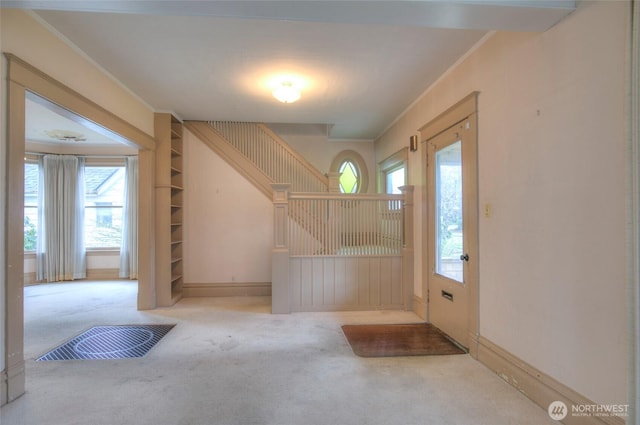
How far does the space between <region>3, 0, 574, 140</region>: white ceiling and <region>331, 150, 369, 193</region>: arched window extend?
78.9 inches

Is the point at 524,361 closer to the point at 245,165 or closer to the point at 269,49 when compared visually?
the point at 269,49

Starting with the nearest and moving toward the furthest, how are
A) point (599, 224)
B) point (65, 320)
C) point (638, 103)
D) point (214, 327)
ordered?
point (638, 103), point (599, 224), point (214, 327), point (65, 320)

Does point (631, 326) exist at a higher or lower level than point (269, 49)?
lower

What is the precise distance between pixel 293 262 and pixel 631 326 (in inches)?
132

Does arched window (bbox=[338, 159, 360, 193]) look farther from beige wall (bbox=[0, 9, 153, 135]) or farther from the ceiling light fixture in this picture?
beige wall (bbox=[0, 9, 153, 135])

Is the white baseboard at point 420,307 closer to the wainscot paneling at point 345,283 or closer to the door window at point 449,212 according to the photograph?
the wainscot paneling at point 345,283

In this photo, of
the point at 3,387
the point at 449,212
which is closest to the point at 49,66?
the point at 3,387

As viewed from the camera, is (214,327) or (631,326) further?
(214,327)

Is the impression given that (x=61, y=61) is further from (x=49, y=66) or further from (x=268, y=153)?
(x=268, y=153)

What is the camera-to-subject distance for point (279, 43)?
9.00 ft

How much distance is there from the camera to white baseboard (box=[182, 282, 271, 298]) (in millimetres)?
5043

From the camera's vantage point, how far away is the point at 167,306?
14.6 feet

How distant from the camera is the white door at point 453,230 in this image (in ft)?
9.31

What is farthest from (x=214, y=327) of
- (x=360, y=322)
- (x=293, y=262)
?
(x=360, y=322)
